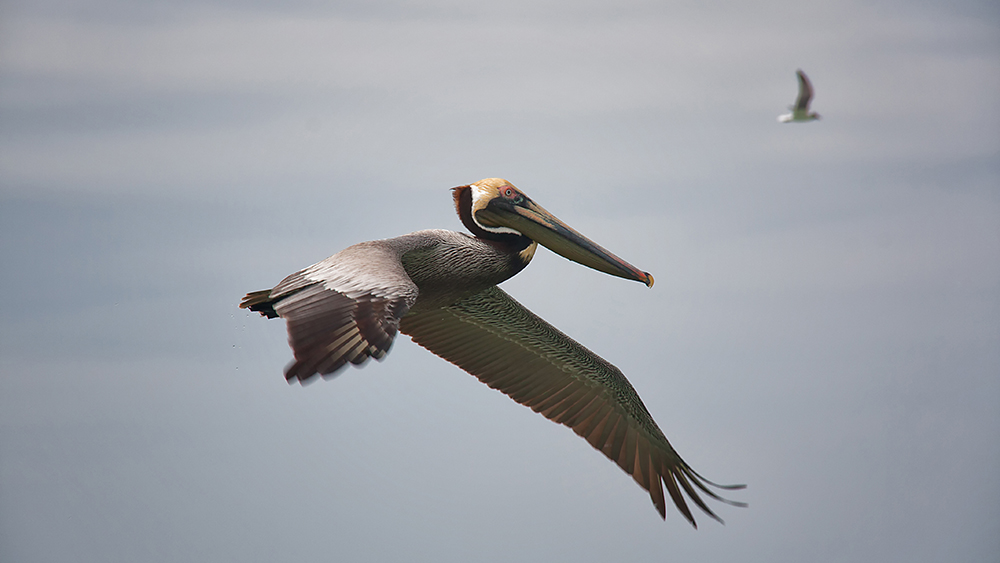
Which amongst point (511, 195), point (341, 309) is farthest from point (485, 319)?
point (341, 309)

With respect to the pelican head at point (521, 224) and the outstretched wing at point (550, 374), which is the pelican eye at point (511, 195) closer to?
the pelican head at point (521, 224)

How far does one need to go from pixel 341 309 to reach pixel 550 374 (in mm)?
5446

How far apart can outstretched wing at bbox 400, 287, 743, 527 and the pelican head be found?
1.57 m

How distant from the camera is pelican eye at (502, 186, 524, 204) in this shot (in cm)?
1030

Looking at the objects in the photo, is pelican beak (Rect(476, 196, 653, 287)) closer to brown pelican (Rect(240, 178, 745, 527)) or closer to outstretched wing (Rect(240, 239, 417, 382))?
brown pelican (Rect(240, 178, 745, 527))

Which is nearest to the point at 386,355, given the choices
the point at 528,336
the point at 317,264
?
the point at 317,264

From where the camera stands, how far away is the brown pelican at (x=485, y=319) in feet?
23.4

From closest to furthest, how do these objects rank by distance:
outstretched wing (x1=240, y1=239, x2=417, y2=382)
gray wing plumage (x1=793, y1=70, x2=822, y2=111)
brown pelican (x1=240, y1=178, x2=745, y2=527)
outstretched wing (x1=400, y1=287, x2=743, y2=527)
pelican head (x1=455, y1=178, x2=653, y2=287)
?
outstretched wing (x1=240, y1=239, x2=417, y2=382), brown pelican (x1=240, y1=178, x2=745, y2=527), pelican head (x1=455, y1=178, x2=653, y2=287), outstretched wing (x1=400, y1=287, x2=743, y2=527), gray wing plumage (x1=793, y1=70, x2=822, y2=111)

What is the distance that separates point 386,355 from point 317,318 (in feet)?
1.95

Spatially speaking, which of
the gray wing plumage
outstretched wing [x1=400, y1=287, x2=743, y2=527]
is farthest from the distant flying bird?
outstretched wing [x1=400, y1=287, x2=743, y2=527]

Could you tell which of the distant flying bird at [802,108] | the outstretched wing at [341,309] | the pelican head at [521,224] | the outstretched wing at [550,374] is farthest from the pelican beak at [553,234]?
the distant flying bird at [802,108]

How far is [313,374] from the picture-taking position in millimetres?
6637

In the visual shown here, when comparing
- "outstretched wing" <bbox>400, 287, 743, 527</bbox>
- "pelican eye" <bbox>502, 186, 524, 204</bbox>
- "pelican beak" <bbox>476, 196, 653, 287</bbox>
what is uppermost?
"pelican eye" <bbox>502, 186, 524, 204</bbox>

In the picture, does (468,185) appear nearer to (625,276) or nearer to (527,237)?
(527,237)
